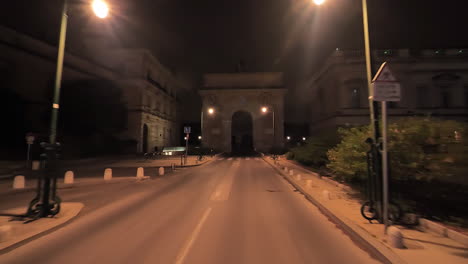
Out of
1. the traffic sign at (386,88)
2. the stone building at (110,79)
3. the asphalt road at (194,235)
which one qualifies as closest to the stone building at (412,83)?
the stone building at (110,79)

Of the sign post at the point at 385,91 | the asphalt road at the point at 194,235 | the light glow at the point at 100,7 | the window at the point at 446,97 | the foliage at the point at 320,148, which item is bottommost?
the asphalt road at the point at 194,235

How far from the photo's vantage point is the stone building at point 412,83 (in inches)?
1622

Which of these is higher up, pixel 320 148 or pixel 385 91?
pixel 385 91

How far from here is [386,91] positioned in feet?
16.8

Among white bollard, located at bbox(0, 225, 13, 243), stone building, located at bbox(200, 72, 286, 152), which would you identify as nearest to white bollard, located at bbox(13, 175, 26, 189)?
white bollard, located at bbox(0, 225, 13, 243)

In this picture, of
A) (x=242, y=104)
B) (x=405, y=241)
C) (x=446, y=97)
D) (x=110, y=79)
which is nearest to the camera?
(x=405, y=241)

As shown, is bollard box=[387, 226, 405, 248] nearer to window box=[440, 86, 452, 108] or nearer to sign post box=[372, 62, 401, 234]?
sign post box=[372, 62, 401, 234]

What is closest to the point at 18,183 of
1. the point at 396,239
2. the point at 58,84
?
the point at 58,84

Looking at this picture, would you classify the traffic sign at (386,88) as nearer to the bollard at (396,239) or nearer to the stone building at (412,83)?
the bollard at (396,239)

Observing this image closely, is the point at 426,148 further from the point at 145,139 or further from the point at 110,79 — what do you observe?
the point at 145,139

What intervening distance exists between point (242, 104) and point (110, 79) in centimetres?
2626

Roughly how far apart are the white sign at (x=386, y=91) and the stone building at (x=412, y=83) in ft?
128

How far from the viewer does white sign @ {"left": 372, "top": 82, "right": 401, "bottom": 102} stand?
5102 mm

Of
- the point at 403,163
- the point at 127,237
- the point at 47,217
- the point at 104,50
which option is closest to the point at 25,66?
the point at 104,50
